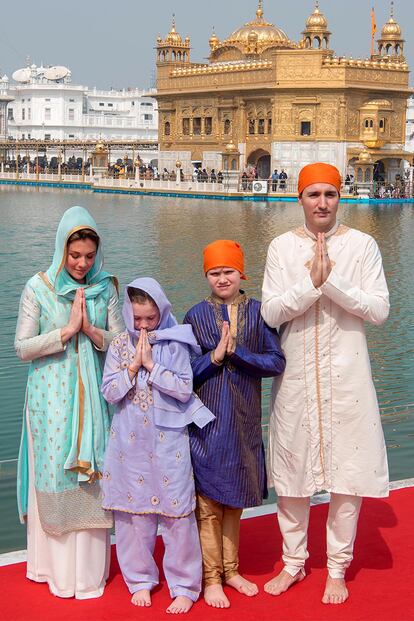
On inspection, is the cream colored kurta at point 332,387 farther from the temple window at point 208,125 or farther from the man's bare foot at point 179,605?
the temple window at point 208,125

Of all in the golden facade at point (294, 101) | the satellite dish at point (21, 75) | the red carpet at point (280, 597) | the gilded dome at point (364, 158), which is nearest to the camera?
the red carpet at point (280, 597)

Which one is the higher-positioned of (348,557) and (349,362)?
(349,362)

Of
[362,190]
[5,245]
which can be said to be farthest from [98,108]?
[5,245]

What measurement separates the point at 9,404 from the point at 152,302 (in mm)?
4692

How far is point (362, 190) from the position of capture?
35250mm

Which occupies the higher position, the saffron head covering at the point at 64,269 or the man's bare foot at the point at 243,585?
the saffron head covering at the point at 64,269

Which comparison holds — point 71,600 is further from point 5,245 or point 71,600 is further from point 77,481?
point 5,245

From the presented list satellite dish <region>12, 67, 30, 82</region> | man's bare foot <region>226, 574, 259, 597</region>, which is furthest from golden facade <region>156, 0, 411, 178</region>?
man's bare foot <region>226, 574, 259, 597</region>

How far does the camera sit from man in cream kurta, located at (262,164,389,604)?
3586mm

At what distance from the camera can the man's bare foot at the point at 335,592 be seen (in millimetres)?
3537

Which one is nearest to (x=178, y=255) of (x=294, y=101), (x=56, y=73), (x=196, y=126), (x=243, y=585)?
(x=243, y=585)

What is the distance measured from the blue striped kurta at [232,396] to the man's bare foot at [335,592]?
39 cm

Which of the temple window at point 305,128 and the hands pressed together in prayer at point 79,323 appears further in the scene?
the temple window at point 305,128

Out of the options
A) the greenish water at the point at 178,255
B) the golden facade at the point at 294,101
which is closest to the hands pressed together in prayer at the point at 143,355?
the greenish water at the point at 178,255
